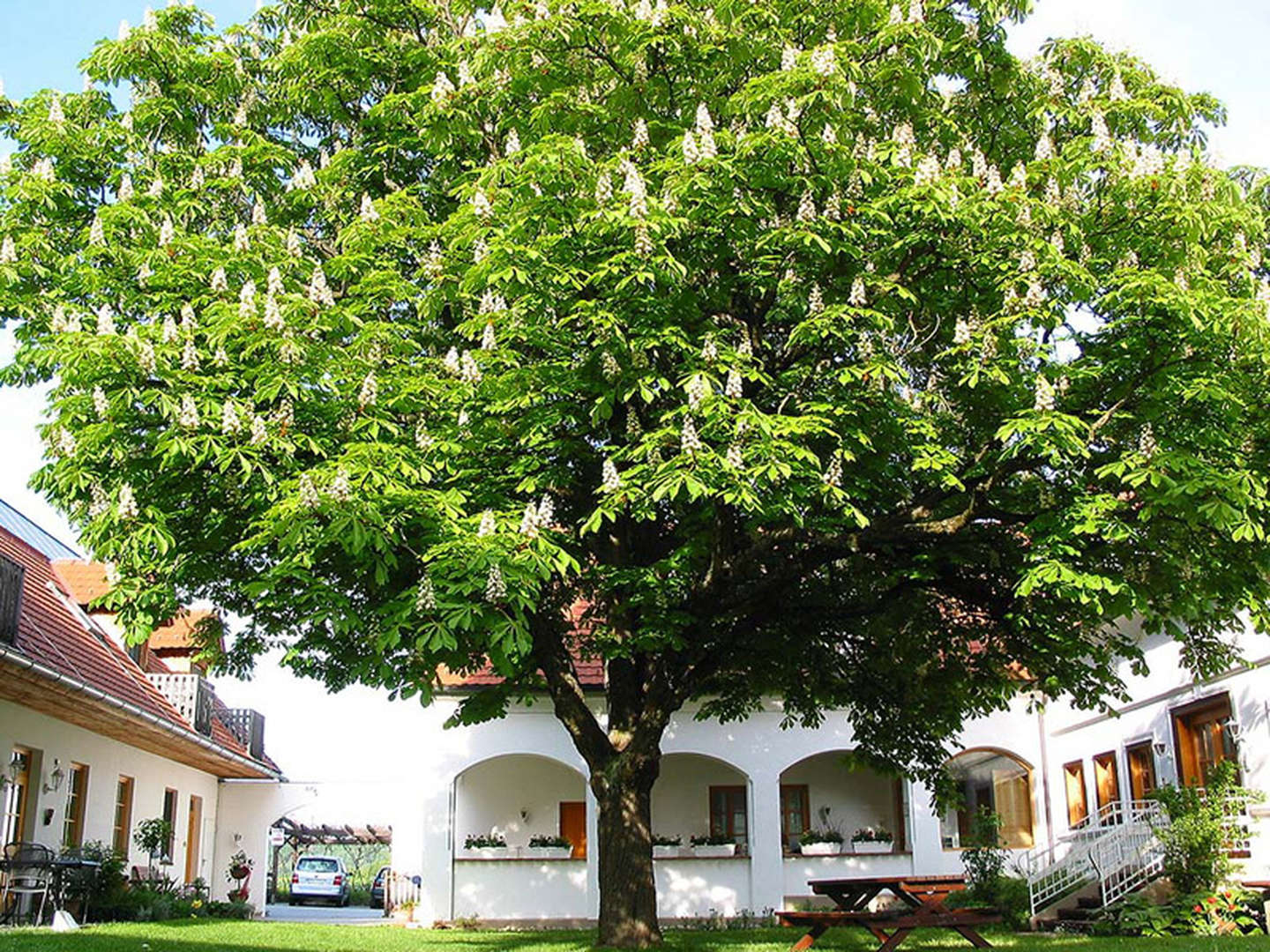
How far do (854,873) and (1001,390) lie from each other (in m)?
14.9

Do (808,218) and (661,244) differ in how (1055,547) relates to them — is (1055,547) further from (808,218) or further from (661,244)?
(661,244)

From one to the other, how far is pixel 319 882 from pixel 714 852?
20.9 metres

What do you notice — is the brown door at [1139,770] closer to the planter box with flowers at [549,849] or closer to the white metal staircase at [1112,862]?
the white metal staircase at [1112,862]

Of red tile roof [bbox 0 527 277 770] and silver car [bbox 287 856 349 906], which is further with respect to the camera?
silver car [bbox 287 856 349 906]

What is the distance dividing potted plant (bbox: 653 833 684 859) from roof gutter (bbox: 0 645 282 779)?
808 cm

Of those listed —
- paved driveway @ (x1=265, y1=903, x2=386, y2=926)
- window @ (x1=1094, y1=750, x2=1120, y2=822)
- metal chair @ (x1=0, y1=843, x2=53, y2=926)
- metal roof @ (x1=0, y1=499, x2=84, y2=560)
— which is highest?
metal roof @ (x1=0, y1=499, x2=84, y2=560)

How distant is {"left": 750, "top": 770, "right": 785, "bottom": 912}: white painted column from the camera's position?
21.8 meters

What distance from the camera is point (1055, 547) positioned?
9.71 meters

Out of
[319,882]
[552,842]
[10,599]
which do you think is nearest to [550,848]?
[552,842]

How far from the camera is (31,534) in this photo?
2345cm

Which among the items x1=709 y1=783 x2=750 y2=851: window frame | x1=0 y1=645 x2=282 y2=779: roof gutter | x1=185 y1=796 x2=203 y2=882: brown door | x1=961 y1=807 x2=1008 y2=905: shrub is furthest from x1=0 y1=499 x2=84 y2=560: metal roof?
x1=961 y1=807 x2=1008 y2=905: shrub

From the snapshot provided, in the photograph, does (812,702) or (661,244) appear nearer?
(661,244)

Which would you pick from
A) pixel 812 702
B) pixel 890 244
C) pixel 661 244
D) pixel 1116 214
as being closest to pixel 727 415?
pixel 661 244

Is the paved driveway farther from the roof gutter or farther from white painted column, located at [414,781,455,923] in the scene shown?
white painted column, located at [414,781,455,923]
